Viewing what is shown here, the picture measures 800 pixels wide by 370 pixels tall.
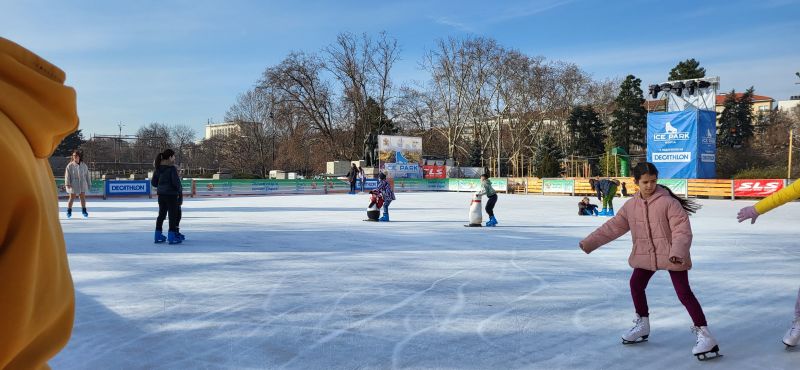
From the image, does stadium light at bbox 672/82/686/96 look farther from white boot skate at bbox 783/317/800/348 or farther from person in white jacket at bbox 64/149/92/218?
white boot skate at bbox 783/317/800/348

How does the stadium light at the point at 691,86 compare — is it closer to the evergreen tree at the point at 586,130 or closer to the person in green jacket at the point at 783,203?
the evergreen tree at the point at 586,130

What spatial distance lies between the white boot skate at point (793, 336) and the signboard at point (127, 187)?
27290 millimetres

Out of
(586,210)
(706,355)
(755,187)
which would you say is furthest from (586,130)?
(706,355)

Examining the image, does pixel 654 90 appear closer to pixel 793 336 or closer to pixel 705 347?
pixel 793 336

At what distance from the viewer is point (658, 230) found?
396cm

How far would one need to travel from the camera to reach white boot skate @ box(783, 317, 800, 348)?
392cm

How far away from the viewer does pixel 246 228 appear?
12.2 metres

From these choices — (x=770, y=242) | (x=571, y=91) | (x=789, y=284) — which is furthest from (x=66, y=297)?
(x=571, y=91)

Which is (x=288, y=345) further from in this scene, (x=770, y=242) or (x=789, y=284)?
(x=770, y=242)

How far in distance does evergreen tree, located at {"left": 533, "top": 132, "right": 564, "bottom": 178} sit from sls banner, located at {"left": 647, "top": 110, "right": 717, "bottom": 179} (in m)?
16.5

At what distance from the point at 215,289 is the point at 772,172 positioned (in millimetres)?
32759

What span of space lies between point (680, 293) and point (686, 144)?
29.6 metres

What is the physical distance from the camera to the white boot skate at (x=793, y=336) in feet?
12.9

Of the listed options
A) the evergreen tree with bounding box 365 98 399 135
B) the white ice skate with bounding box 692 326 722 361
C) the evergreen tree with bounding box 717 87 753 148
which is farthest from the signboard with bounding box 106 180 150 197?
the evergreen tree with bounding box 717 87 753 148
